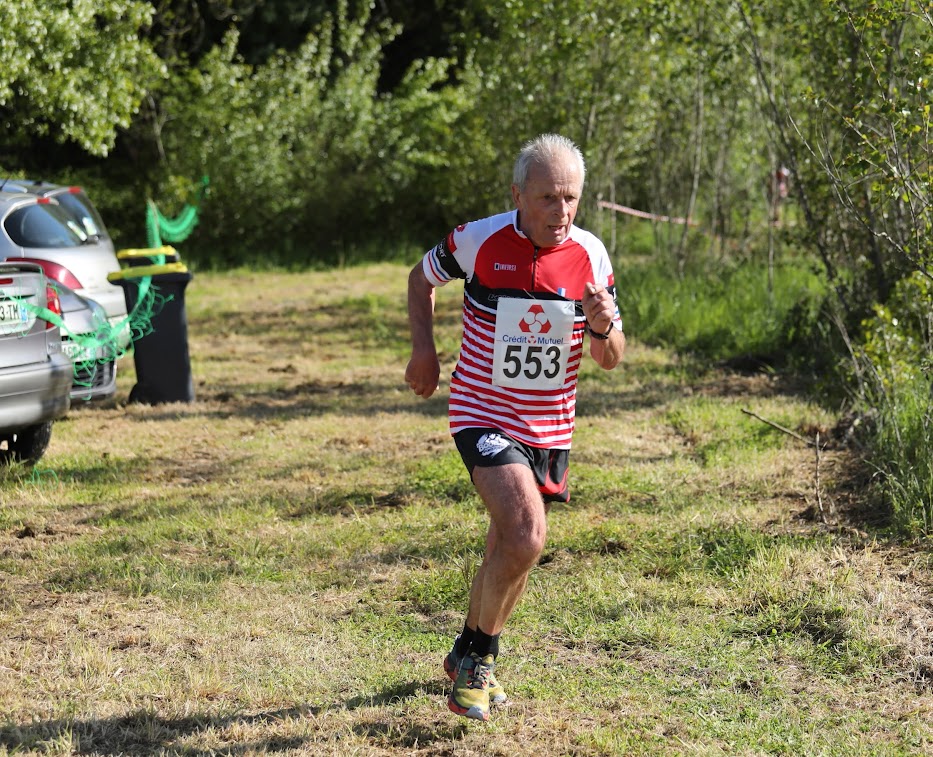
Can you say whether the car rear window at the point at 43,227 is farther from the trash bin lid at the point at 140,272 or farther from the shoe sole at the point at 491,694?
the shoe sole at the point at 491,694

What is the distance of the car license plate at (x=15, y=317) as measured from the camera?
22.0 ft

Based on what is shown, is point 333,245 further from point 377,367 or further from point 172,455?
point 172,455

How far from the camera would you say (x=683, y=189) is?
54.0 ft

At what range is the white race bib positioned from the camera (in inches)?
157

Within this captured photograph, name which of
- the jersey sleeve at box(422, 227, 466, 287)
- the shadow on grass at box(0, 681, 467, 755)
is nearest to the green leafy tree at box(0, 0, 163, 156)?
the jersey sleeve at box(422, 227, 466, 287)

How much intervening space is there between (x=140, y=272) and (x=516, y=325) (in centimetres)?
603

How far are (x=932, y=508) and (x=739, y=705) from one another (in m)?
2.11

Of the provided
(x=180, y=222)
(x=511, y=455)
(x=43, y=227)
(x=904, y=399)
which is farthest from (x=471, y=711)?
(x=180, y=222)

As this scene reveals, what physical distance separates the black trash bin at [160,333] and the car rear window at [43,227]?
1.69 feet

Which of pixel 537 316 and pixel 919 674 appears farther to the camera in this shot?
pixel 919 674

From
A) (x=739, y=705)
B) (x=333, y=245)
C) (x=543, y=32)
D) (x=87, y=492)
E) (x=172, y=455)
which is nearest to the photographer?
(x=739, y=705)

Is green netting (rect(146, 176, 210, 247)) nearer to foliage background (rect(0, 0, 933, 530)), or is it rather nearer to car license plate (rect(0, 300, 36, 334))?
foliage background (rect(0, 0, 933, 530))

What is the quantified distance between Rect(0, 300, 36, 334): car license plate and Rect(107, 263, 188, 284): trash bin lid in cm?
245

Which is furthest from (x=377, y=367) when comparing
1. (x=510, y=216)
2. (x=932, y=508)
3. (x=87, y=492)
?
(x=510, y=216)
